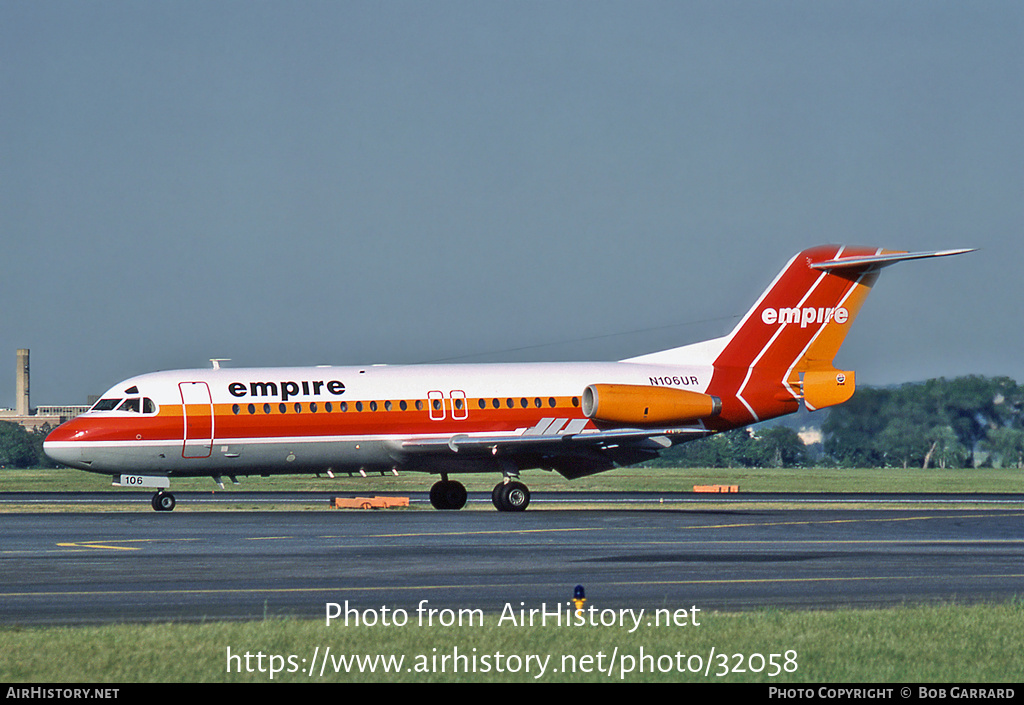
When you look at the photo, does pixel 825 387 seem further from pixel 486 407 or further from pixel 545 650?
pixel 545 650

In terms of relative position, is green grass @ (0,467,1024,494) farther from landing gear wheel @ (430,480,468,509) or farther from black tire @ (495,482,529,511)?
black tire @ (495,482,529,511)

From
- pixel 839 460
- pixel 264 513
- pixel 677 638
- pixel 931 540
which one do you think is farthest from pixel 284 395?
pixel 839 460

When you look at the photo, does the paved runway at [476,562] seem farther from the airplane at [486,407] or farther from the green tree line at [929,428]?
the green tree line at [929,428]

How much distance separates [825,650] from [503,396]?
2709 cm

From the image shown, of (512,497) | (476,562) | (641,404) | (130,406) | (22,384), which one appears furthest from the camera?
(22,384)

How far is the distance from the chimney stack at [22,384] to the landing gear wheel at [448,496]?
160676mm

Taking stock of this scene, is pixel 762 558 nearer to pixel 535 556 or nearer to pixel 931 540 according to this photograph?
pixel 535 556

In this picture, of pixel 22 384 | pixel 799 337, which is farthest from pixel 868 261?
pixel 22 384

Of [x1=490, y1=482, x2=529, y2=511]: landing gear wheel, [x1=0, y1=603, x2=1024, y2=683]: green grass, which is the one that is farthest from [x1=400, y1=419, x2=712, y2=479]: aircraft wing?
[x1=0, y1=603, x2=1024, y2=683]: green grass

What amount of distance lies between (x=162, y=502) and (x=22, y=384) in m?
162

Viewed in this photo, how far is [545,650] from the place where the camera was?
1301cm

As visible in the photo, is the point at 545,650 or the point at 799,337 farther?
the point at 799,337

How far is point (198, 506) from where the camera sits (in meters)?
42.1

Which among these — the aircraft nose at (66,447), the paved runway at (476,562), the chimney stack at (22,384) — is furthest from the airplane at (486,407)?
the chimney stack at (22,384)
